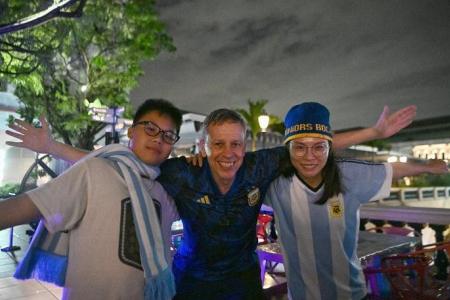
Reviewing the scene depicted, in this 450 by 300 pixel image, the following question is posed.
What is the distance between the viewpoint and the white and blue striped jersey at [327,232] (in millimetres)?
2062

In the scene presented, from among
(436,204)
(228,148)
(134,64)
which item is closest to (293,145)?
(228,148)

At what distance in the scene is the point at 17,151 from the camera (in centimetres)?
1644

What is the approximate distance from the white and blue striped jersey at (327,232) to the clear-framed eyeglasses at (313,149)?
0.59 feet

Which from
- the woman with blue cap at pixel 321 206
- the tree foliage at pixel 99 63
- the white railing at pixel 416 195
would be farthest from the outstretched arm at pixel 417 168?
the white railing at pixel 416 195

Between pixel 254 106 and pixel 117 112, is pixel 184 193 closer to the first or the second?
pixel 117 112

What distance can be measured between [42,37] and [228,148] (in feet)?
34.0

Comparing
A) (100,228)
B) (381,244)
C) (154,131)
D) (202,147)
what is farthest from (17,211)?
(381,244)

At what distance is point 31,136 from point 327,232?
1.88 meters

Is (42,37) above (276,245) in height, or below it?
above

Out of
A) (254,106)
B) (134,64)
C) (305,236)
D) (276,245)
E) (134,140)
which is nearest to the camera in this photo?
(134,140)

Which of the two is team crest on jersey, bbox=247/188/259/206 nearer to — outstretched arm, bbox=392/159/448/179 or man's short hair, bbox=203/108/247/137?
man's short hair, bbox=203/108/247/137

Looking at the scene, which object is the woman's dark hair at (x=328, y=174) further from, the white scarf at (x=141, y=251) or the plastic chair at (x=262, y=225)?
the plastic chair at (x=262, y=225)

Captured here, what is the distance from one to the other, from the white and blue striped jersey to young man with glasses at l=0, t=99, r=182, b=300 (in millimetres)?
875

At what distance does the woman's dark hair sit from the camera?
81.7 inches
